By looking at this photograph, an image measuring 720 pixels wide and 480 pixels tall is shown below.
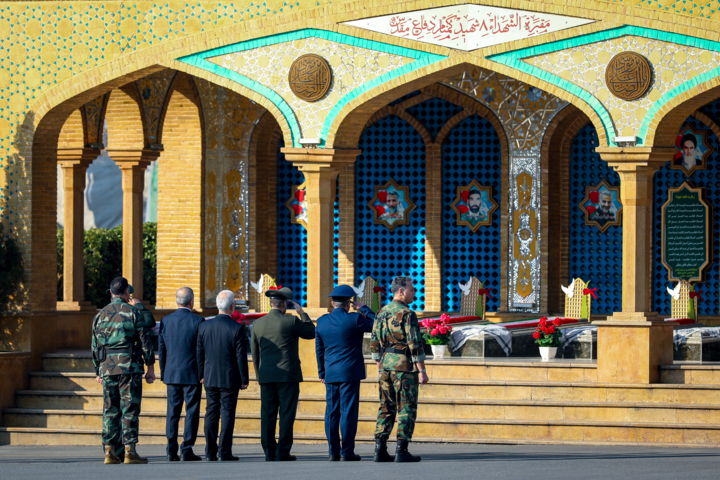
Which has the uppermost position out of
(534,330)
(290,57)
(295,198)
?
(290,57)

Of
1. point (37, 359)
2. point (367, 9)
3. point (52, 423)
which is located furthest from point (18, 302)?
point (367, 9)

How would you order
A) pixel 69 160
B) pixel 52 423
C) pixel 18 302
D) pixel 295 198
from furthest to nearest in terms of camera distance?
1. pixel 295 198
2. pixel 69 160
3. pixel 18 302
4. pixel 52 423

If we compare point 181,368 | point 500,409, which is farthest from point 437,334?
point 181,368

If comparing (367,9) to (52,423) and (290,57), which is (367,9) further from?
(52,423)

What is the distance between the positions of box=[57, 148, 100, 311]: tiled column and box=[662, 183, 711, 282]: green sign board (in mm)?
7659

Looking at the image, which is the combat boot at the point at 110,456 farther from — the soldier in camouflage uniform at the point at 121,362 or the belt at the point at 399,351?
the belt at the point at 399,351

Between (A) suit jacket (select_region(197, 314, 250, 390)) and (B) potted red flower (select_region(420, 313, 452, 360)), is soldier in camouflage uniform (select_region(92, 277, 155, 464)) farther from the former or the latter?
(B) potted red flower (select_region(420, 313, 452, 360))

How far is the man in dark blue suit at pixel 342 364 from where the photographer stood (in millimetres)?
9438

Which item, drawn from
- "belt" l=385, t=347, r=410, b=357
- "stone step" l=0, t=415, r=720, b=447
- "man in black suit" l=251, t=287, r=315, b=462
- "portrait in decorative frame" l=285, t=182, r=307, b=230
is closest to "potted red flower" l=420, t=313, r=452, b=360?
"stone step" l=0, t=415, r=720, b=447

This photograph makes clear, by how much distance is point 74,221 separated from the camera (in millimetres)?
15500

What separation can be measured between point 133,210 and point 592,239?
6173 millimetres

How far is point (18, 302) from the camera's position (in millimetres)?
13609

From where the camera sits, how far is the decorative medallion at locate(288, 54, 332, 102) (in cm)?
1312

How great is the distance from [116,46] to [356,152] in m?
2.94
